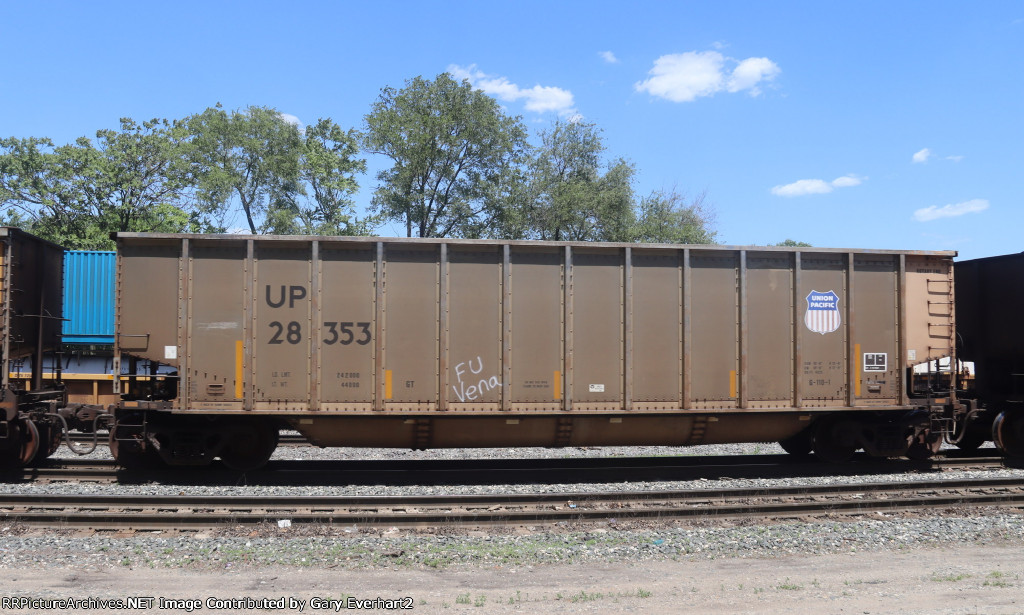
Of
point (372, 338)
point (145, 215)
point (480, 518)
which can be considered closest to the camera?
point (480, 518)

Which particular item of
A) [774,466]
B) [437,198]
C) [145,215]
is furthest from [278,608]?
[145,215]

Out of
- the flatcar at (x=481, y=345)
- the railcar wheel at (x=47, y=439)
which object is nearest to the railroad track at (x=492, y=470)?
the railcar wheel at (x=47, y=439)

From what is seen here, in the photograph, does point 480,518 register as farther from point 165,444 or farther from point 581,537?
point 165,444

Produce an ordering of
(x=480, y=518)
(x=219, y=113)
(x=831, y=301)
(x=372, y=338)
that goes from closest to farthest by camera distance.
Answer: (x=480, y=518)
(x=372, y=338)
(x=831, y=301)
(x=219, y=113)

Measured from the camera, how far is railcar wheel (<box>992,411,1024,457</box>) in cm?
1190

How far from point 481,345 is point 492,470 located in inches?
92.3

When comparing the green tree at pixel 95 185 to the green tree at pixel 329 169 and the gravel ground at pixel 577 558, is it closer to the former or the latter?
the green tree at pixel 329 169

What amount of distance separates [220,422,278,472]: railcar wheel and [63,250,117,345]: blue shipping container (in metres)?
11.2

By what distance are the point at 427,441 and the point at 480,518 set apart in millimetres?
2468

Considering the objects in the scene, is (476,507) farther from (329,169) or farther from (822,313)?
(329,169)

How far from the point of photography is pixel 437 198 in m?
38.6

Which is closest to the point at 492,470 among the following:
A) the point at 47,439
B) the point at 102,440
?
the point at 47,439

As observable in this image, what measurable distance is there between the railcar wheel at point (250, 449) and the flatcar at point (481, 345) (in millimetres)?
27

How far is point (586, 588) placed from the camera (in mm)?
6027
